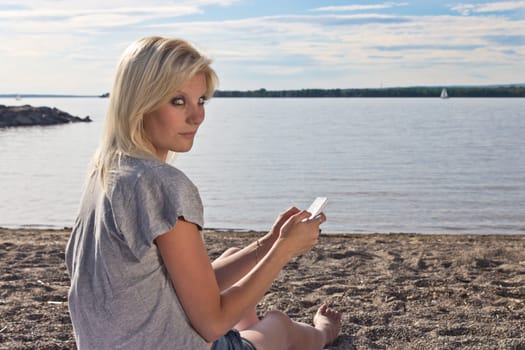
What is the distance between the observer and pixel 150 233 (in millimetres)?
2148

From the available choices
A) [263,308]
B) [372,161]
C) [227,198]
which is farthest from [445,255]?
[372,161]

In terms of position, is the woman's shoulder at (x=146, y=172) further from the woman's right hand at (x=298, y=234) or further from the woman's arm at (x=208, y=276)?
the woman's right hand at (x=298, y=234)

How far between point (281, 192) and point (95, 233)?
1293cm

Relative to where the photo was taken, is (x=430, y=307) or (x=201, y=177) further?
(x=201, y=177)

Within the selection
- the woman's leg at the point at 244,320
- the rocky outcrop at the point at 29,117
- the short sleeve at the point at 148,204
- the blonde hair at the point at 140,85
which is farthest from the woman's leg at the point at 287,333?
the rocky outcrop at the point at 29,117

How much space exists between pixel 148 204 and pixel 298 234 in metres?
0.56

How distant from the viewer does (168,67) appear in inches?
85.6

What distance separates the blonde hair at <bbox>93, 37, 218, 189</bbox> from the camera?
7.09ft

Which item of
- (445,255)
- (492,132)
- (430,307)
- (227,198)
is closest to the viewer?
(430,307)

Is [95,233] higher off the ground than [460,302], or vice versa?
[95,233]

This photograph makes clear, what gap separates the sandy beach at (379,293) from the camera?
4.38 metres

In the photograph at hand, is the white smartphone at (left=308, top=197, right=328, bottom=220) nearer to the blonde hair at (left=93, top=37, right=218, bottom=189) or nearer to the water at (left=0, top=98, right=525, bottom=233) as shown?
the blonde hair at (left=93, top=37, right=218, bottom=189)

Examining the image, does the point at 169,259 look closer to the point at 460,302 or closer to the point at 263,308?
the point at 263,308

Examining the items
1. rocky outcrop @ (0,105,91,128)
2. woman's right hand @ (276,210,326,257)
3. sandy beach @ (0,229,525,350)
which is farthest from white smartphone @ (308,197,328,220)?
rocky outcrop @ (0,105,91,128)
